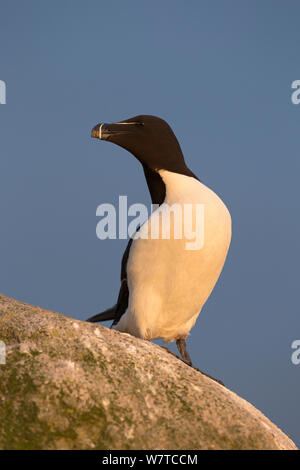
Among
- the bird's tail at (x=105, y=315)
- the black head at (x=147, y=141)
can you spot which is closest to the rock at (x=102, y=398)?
the bird's tail at (x=105, y=315)

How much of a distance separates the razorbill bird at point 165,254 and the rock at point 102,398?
94 centimetres

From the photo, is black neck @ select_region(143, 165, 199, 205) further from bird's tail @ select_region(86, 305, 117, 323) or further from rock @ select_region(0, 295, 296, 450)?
rock @ select_region(0, 295, 296, 450)

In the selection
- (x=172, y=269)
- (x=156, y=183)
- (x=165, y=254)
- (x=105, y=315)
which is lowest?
(x=105, y=315)

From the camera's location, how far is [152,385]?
4.55 m

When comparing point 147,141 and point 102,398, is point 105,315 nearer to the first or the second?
point 147,141

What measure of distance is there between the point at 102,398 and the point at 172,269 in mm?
1869

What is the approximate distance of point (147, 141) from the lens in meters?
6.35

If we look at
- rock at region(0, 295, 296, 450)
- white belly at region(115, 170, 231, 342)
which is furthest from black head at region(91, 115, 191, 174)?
rock at region(0, 295, 296, 450)

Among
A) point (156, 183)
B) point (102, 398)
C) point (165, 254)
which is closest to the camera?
point (102, 398)

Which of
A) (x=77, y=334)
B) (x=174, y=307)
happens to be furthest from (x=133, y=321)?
(x=77, y=334)

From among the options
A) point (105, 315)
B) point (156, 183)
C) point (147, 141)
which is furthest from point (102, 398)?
point (147, 141)

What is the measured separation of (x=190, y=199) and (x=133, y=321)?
1.31 m

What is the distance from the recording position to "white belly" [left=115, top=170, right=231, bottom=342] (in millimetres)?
5859
